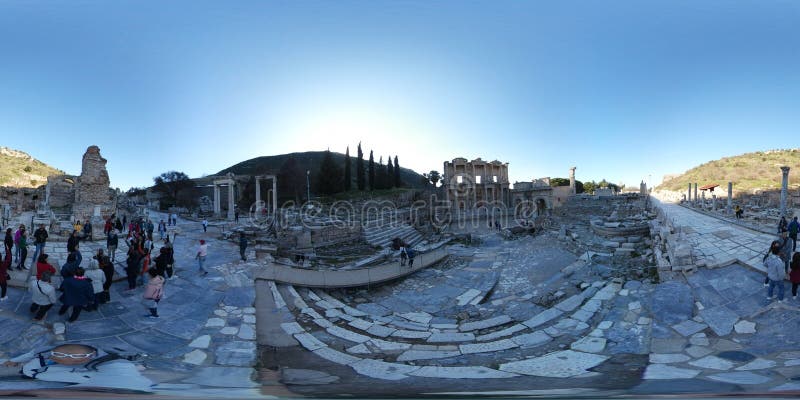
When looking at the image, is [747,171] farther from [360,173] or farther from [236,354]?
[236,354]

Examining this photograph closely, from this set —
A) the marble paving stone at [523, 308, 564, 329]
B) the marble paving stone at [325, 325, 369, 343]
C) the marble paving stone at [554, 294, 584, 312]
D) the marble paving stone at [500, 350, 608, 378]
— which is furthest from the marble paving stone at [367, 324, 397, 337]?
the marble paving stone at [554, 294, 584, 312]

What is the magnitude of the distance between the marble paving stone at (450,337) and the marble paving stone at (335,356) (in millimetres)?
1741

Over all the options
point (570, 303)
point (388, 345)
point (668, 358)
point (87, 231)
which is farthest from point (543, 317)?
point (87, 231)

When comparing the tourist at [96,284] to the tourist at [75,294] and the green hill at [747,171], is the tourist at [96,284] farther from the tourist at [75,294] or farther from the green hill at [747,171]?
the green hill at [747,171]

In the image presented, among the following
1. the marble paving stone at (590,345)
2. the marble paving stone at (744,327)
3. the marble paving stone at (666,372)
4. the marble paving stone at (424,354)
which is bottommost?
the marble paving stone at (424,354)

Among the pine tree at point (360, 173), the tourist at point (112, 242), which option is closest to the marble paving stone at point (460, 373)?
the tourist at point (112, 242)

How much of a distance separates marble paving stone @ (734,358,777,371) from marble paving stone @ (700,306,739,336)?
44.1 inches

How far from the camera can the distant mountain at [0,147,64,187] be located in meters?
29.7

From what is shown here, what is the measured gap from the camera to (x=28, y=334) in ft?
18.1

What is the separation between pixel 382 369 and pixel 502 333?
2.99m

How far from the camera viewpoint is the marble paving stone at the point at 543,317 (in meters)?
7.45

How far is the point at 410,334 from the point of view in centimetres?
739

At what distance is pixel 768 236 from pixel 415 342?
1111cm

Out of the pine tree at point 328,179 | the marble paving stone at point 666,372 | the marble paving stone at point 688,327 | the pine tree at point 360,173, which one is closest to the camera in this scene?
the marble paving stone at point 666,372
